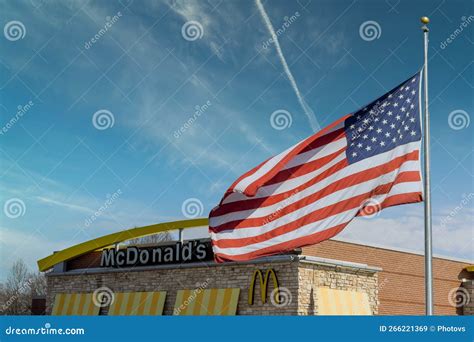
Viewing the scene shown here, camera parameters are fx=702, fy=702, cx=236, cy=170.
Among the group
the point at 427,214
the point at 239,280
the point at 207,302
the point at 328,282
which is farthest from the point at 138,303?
the point at 427,214

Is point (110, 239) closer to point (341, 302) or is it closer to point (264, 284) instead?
point (264, 284)

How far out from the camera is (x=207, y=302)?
2358 centimetres

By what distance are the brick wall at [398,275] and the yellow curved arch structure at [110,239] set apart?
467 cm

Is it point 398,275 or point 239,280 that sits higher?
point 398,275

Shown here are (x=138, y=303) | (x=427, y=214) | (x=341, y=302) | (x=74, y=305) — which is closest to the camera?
(x=427, y=214)

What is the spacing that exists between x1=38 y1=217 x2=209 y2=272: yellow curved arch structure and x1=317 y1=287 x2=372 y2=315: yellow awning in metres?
4.56

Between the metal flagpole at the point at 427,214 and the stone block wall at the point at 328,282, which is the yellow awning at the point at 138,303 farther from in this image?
the metal flagpole at the point at 427,214

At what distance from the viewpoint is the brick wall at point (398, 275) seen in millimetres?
24000

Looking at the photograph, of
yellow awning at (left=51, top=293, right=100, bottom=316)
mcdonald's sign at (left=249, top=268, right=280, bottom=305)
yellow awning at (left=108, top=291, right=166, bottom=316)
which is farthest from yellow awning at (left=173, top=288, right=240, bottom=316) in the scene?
yellow awning at (left=51, top=293, right=100, bottom=316)

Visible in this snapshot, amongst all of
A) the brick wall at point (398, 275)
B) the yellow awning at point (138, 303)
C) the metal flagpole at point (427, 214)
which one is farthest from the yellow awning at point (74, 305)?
the metal flagpole at point (427, 214)

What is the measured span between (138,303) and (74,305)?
350cm

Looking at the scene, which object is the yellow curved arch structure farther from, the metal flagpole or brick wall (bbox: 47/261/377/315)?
the metal flagpole

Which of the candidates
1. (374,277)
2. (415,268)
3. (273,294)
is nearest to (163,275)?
(273,294)

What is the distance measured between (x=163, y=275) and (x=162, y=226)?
179cm
